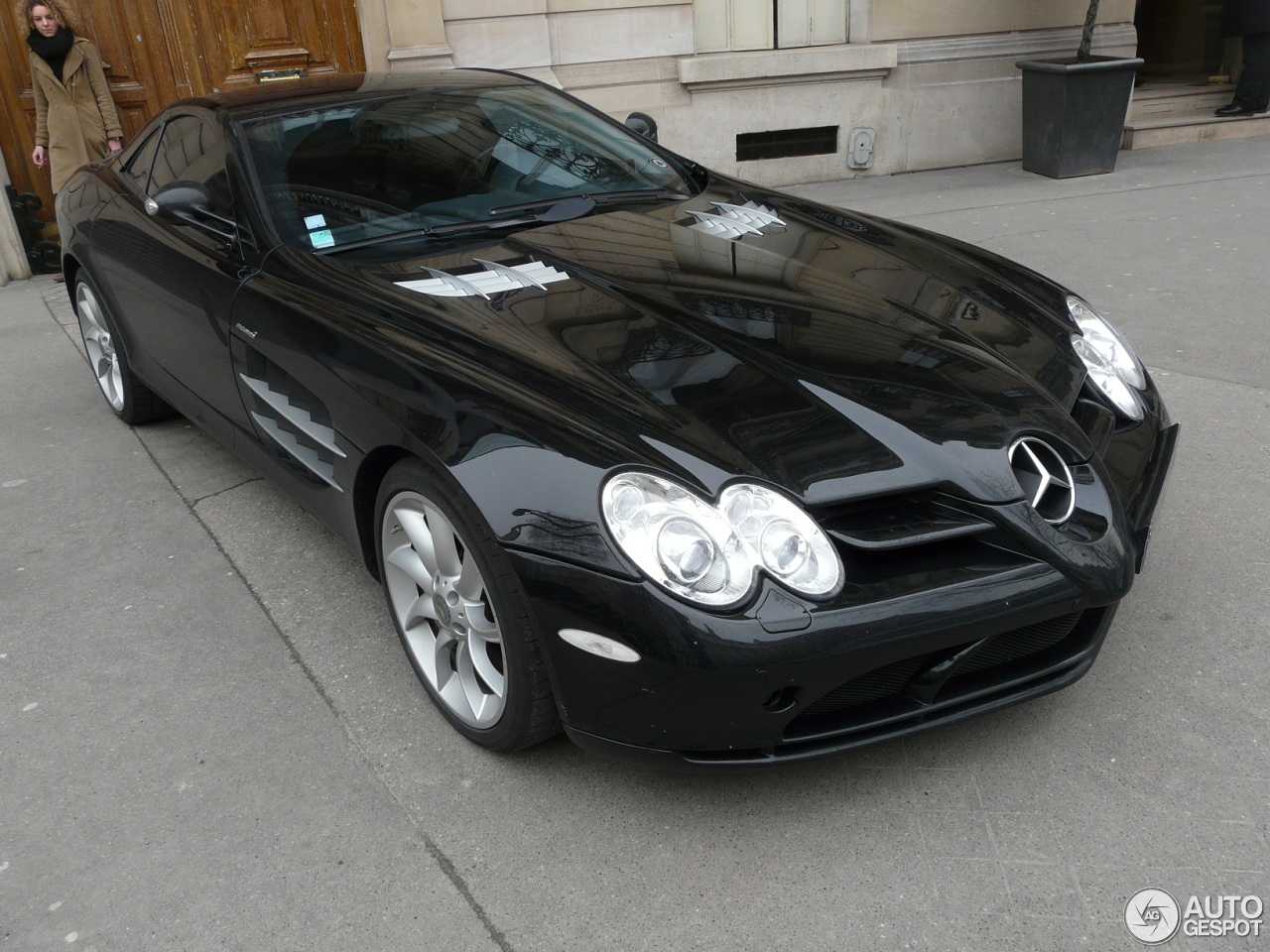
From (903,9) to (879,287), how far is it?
7148 mm

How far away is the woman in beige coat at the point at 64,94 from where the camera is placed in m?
7.07

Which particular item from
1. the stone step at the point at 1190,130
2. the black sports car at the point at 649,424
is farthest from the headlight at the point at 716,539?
the stone step at the point at 1190,130

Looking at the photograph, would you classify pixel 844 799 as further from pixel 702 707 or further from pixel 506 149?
pixel 506 149

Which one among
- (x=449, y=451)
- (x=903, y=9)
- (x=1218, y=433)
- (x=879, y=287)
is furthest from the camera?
(x=903, y=9)

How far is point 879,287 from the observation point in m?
2.99

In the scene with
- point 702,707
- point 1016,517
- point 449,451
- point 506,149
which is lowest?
point 702,707

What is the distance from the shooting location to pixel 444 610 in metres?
2.53

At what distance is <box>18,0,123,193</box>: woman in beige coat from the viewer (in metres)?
7.07

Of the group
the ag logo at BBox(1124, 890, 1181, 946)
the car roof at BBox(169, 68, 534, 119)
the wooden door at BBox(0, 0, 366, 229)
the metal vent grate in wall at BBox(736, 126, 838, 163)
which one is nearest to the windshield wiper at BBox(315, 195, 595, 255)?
the car roof at BBox(169, 68, 534, 119)

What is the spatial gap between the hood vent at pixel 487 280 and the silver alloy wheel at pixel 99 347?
2.21m

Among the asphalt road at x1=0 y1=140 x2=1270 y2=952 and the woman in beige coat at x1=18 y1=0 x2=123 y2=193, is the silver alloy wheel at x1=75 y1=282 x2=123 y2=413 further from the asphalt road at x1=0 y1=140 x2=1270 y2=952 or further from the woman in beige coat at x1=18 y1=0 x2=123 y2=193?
the woman in beige coat at x1=18 y1=0 x2=123 y2=193

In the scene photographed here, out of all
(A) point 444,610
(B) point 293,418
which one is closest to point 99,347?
(B) point 293,418

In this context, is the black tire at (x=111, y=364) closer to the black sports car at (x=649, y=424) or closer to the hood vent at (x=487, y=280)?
the black sports car at (x=649, y=424)

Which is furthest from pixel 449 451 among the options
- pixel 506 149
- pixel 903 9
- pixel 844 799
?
pixel 903 9
